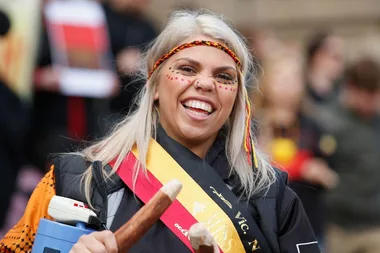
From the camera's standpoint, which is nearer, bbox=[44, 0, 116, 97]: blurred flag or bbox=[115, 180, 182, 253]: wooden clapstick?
bbox=[115, 180, 182, 253]: wooden clapstick

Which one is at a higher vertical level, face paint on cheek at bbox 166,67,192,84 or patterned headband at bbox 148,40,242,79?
patterned headband at bbox 148,40,242,79

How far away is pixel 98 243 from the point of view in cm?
423

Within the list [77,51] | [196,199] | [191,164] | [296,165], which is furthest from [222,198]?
[77,51]

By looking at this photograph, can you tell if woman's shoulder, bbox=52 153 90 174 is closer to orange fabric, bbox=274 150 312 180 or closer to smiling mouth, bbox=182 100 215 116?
smiling mouth, bbox=182 100 215 116

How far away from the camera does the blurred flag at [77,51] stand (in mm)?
9516

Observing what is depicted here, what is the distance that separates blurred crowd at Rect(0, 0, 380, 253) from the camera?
831 cm

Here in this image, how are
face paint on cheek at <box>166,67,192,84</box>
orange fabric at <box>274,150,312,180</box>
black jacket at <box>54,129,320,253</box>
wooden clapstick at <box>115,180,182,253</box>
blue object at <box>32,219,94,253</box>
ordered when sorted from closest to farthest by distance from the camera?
wooden clapstick at <box>115,180,182,253</box> < blue object at <box>32,219,94,253</box> < black jacket at <box>54,129,320,253</box> < face paint on cheek at <box>166,67,192,84</box> < orange fabric at <box>274,150,312,180</box>

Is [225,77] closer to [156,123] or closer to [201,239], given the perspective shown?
[156,123]

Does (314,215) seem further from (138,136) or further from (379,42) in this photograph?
(379,42)

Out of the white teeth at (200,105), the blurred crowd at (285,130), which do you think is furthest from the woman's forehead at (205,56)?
the blurred crowd at (285,130)

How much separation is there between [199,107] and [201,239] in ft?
2.39

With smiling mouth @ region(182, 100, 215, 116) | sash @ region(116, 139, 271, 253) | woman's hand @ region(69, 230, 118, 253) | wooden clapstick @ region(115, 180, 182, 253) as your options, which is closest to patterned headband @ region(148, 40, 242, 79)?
smiling mouth @ region(182, 100, 215, 116)

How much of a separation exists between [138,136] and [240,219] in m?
0.57

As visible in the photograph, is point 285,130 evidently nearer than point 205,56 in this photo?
No
